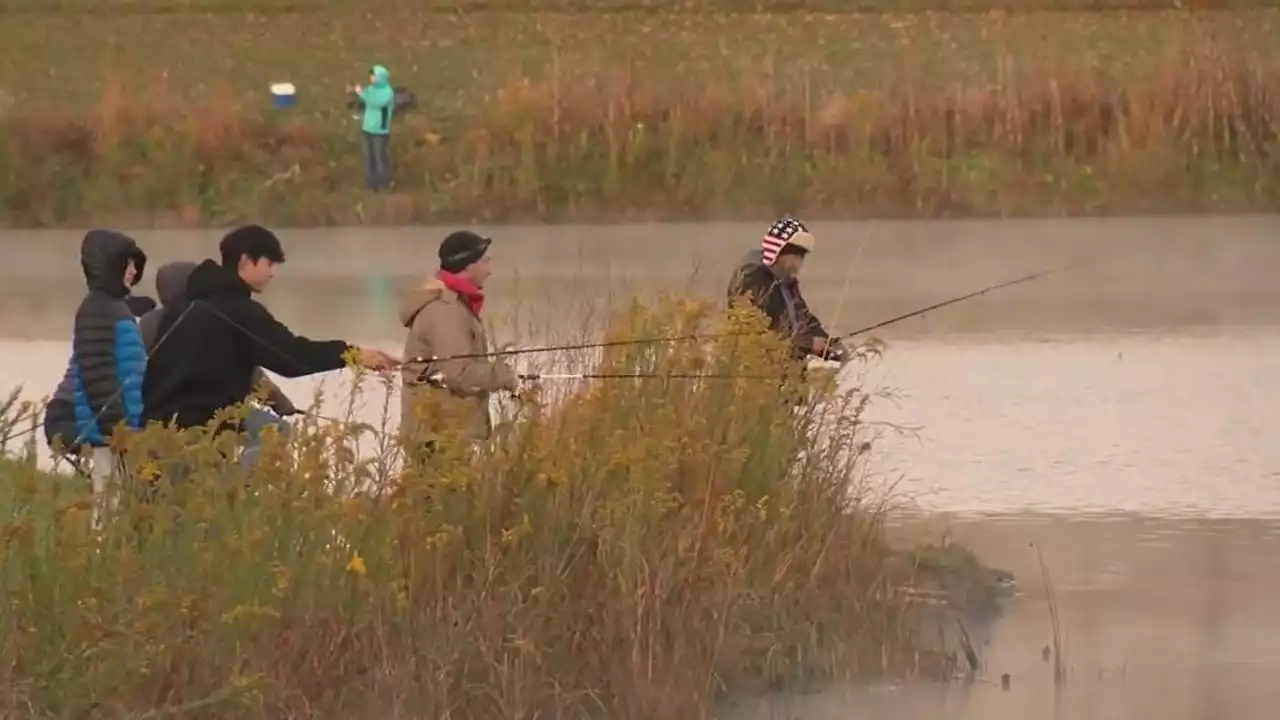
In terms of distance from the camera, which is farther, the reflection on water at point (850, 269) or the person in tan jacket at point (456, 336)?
the reflection on water at point (850, 269)

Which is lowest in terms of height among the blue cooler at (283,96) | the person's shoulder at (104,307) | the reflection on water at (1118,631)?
the reflection on water at (1118,631)

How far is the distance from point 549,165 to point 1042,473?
584 inches

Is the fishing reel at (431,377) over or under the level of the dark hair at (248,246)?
under

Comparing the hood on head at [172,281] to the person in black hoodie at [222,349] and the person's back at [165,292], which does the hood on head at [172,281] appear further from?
the person in black hoodie at [222,349]

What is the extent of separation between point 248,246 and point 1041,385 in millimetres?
6391

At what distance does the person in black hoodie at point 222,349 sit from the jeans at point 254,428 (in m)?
0.15

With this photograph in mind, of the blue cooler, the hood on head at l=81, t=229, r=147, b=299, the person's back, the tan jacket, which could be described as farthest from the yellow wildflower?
the blue cooler

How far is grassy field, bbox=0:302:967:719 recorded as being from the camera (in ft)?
18.8

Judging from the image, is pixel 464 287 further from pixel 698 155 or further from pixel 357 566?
pixel 698 155

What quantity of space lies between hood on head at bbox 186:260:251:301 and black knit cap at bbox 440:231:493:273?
2.56 ft

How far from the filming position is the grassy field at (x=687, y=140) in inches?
958

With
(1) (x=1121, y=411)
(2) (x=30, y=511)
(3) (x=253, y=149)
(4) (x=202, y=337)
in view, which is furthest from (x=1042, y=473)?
(3) (x=253, y=149)

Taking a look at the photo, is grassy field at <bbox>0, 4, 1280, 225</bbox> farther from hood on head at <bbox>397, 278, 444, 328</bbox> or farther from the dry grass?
hood on head at <bbox>397, 278, 444, 328</bbox>

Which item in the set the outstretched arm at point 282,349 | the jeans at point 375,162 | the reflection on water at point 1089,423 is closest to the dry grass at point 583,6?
the jeans at point 375,162
